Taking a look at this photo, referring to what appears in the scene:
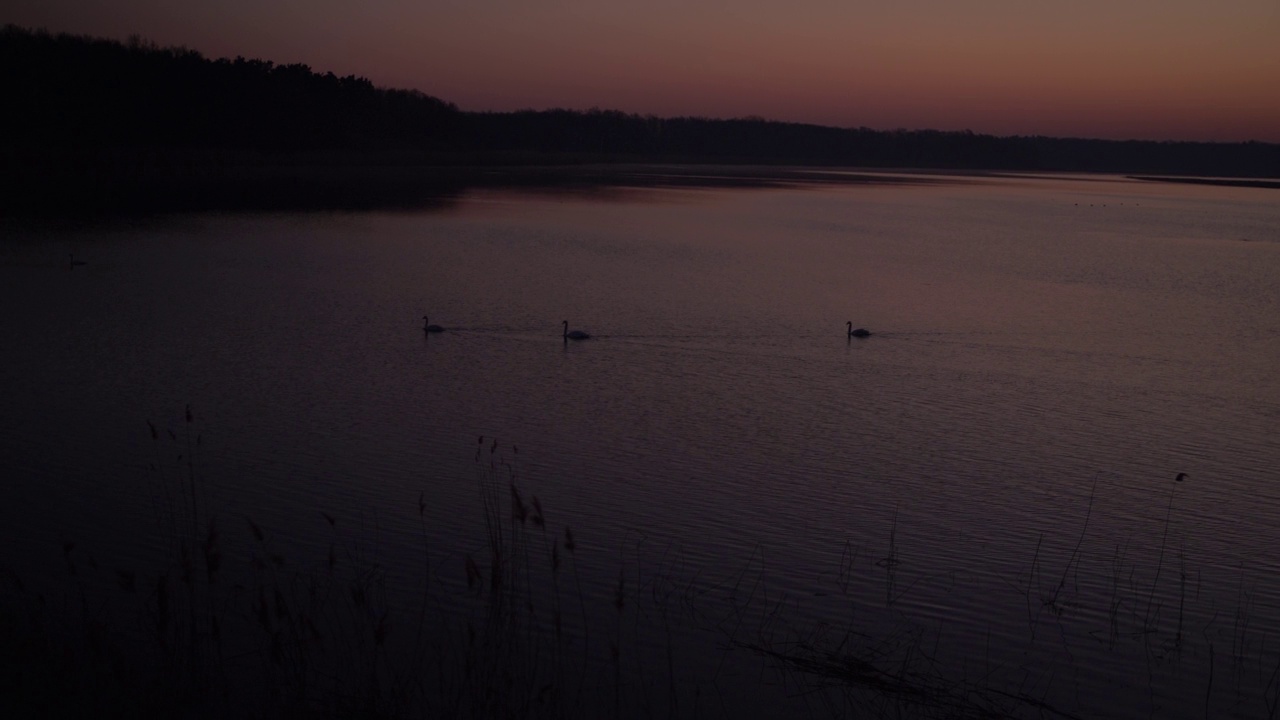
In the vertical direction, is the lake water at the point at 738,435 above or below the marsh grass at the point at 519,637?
below

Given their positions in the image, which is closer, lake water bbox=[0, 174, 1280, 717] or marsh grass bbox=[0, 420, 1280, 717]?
marsh grass bbox=[0, 420, 1280, 717]

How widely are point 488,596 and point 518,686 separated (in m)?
1.13

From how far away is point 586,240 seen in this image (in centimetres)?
2956

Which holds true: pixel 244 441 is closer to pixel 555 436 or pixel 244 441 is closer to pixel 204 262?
pixel 555 436

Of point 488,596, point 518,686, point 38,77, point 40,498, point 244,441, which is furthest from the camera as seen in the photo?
point 38,77

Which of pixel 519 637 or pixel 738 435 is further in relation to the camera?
pixel 738 435

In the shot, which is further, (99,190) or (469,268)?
(99,190)

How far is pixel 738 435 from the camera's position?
1034cm

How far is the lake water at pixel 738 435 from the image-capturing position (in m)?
6.27

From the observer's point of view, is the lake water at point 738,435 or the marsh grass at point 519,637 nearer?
the marsh grass at point 519,637

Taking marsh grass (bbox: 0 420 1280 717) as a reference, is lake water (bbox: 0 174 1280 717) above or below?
below

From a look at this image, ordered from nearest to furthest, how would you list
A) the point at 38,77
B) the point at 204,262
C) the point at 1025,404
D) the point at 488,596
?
1. the point at 488,596
2. the point at 1025,404
3. the point at 204,262
4. the point at 38,77

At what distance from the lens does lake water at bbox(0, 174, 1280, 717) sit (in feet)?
20.6

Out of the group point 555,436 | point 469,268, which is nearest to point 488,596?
point 555,436
